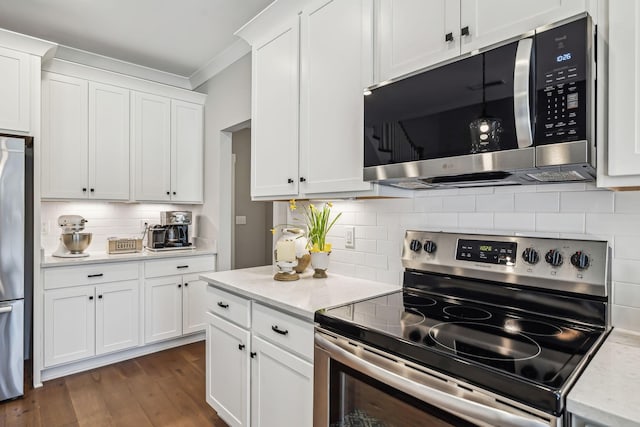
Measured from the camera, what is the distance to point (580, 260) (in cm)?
125

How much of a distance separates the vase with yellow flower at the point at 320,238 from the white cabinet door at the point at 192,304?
166cm

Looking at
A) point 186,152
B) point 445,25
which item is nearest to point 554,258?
point 445,25

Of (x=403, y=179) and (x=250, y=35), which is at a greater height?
(x=250, y=35)

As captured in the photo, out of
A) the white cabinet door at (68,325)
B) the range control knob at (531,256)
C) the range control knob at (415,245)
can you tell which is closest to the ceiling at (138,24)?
the range control knob at (415,245)

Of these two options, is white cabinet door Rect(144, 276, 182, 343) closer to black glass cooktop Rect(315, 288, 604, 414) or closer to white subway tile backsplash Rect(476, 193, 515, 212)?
black glass cooktop Rect(315, 288, 604, 414)

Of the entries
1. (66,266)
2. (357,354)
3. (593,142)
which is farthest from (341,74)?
(66,266)

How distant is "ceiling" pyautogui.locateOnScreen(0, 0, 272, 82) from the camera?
8.36ft

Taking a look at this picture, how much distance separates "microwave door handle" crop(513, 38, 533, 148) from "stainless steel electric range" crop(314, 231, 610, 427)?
478mm

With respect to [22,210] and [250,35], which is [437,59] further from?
[22,210]

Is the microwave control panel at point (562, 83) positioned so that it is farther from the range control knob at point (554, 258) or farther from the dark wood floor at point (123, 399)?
the dark wood floor at point (123, 399)

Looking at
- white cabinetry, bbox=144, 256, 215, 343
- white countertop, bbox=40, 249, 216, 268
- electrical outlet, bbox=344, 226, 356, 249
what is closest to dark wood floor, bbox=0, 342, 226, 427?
white cabinetry, bbox=144, 256, 215, 343

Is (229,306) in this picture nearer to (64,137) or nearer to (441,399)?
(441,399)

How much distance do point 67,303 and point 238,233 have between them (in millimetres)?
2058

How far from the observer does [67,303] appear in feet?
9.22
